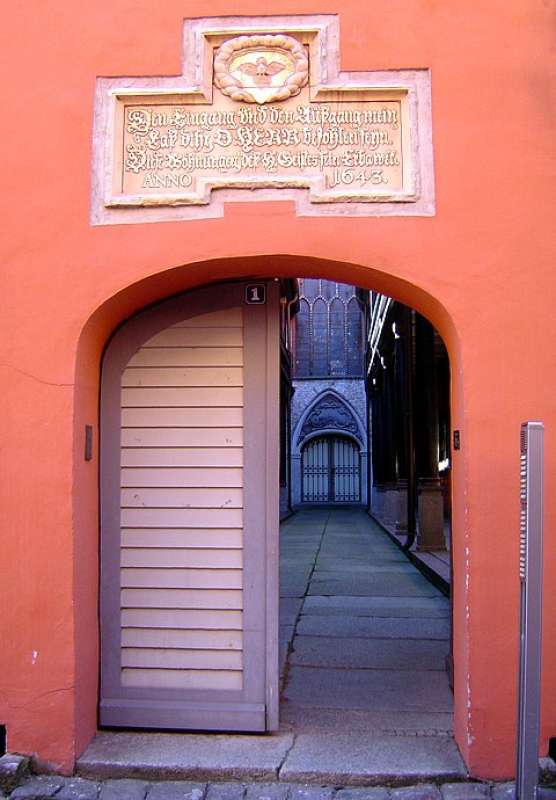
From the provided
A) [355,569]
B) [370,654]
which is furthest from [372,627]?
[355,569]

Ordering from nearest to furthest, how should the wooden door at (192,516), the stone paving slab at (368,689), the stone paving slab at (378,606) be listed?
the wooden door at (192,516)
the stone paving slab at (368,689)
the stone paving slab at (378,606)

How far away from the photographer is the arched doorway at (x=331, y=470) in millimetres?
36531

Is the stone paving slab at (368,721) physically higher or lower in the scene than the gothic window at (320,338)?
lower

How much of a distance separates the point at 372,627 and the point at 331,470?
2987 cm

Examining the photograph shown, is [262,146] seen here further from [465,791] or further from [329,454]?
[329,454]

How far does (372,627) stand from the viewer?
24.6ft

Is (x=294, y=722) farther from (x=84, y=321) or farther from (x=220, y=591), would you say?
(x=84, y=321)

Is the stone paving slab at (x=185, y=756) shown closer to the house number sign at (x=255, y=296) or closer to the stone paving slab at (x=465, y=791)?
the stone paving slab at (x=465, y=791)

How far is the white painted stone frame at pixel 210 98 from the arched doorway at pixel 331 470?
3237 cm

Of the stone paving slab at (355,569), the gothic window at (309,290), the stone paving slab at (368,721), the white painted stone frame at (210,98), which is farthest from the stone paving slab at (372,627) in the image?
the gothic window at (309,290)

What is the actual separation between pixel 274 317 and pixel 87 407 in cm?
117

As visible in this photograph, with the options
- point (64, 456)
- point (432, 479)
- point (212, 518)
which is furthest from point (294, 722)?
point (432, 479)


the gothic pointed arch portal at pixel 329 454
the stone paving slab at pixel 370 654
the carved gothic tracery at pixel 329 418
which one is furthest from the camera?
the carved gothic tracery at pixel 329 418

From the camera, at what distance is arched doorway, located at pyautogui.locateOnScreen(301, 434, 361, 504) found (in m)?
36.5
